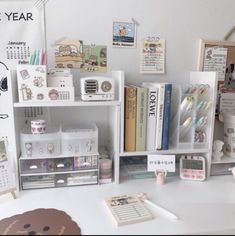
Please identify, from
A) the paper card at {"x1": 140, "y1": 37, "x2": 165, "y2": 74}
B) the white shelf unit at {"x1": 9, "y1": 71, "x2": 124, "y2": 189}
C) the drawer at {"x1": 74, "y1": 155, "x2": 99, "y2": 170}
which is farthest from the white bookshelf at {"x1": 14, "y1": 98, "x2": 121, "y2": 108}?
the paper card at {"x1": 140, "y1": 37, "x2": 165, "y2": 74}

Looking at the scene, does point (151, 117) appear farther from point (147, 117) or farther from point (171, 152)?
point (171, 152)

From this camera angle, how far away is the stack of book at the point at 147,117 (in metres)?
1.15

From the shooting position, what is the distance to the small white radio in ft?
3.56

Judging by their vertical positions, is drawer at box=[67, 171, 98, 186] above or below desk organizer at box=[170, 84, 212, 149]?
below

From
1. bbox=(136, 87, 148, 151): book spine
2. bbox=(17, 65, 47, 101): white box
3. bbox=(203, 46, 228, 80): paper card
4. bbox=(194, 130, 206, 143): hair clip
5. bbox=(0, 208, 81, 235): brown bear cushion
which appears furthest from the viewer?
bbox=(203, 46, 228, 80): paper card

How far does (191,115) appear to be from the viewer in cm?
121

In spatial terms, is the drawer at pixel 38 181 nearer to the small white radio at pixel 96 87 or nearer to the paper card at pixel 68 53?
the small white radio at pixel 96 87

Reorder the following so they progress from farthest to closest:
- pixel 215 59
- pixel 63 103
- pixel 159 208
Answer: pixel 215 59 → pixel 63 103 → pixel 159 208

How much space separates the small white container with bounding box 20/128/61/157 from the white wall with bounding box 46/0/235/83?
0.39 metres

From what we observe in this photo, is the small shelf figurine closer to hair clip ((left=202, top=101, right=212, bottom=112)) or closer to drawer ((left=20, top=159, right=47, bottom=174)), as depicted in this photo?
hair clip ((left=202, top=101, right=212, bottom=112))

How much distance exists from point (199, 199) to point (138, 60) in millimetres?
726

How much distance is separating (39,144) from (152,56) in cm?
71

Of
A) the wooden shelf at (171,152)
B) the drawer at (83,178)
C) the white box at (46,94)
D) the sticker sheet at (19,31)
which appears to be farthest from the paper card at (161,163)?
the sticker sheet at (19,31)

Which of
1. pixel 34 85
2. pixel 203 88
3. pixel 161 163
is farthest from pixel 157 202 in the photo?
pixel 34 85
